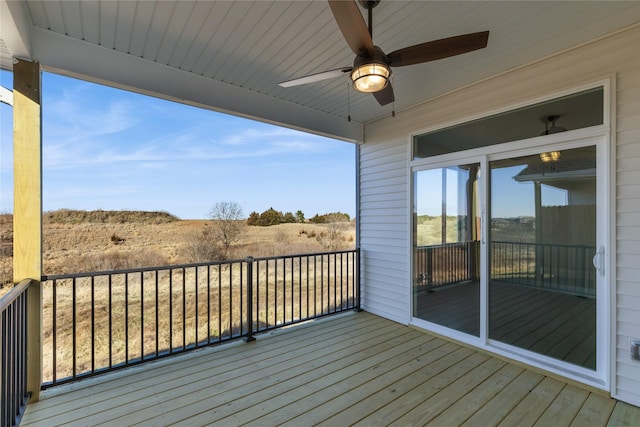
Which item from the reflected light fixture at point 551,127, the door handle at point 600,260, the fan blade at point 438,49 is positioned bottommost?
the door handle at point 600,260

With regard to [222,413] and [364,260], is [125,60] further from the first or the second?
[364,260]

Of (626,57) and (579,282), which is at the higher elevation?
(626,57)

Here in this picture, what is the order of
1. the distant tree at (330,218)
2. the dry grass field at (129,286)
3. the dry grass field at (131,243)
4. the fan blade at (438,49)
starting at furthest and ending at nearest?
1. the distant tree at (330,218)
2. the dry grass field at (131,243)
3. the dry grass field at (129,286)
4. the fan blade at (438,49)

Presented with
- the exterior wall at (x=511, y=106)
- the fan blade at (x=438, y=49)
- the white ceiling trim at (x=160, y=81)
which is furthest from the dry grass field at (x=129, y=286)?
the fan blade at (x=438, y=49)

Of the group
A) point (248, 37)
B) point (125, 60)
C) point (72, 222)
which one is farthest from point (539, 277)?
point (72, 222)

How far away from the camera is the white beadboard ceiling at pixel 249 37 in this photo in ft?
5.90

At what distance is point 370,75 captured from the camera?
1.67 meters

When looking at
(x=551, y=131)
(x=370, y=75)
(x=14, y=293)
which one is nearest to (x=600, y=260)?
(x=551, y=131)

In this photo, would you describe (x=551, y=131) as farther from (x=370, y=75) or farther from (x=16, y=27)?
(x=16, y=27)

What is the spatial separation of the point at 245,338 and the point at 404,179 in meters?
2.69

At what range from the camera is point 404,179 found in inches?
139

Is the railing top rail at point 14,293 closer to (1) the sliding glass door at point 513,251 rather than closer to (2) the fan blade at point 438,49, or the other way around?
(2) the fan blade at point 438,49

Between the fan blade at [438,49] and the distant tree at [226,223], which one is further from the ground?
the fan blade at [438,49]

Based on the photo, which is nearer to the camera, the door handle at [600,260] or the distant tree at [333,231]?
the door handle at [600,260]
